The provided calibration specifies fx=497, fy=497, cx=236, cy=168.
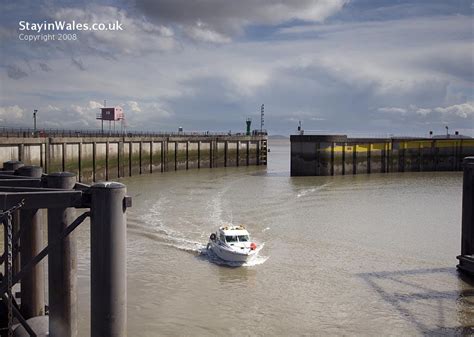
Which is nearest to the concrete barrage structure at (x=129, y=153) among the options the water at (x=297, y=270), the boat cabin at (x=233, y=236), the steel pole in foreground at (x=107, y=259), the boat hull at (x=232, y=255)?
the water at (x=297, y=270)

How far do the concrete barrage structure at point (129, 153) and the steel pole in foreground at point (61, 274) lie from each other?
36.9 m

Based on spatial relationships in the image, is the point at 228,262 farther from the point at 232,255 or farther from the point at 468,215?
the point at 468,215

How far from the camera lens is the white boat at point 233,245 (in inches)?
913

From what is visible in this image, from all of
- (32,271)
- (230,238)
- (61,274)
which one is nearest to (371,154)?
(230,238)

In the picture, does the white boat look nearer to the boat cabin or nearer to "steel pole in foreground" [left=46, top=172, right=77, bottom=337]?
the boat cabin

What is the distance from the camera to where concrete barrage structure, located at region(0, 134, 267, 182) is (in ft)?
153

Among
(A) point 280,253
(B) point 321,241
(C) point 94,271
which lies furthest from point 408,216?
(C) point 94,271

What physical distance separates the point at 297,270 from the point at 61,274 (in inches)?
639

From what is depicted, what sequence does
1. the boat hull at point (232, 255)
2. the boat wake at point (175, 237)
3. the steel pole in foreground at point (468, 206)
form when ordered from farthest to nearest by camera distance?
the boat wake at point (175, 237)
the boat hull at point (232, 255)
the steel pole in foreground at point (468, 206)

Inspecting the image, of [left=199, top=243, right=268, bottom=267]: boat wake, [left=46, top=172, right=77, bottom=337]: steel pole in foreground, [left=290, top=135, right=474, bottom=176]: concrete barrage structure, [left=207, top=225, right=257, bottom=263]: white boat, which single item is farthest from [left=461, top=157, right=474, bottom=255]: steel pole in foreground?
[left=290, top=135, right=474, bottom=176]: concrete barrage structure

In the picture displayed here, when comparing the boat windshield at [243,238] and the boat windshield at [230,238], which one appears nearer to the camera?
the boat windshield at [230,238]

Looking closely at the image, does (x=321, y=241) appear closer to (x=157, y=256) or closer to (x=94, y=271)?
(x=157, y=256)

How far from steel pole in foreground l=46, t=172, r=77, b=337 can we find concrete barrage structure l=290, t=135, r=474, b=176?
6307 centimetres

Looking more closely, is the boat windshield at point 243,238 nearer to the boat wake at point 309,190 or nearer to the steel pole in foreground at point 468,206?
the steel pole in foreground at point 468,206
